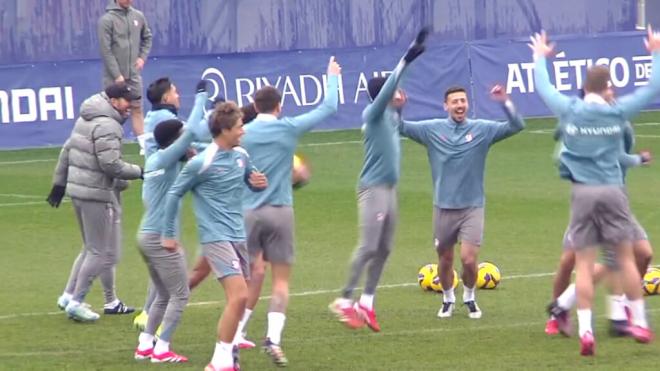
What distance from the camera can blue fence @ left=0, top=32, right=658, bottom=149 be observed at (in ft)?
90.5

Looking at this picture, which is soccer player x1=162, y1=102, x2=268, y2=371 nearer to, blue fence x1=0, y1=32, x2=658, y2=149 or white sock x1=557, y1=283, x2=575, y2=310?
white sock x1=557, y1=283, x2=575, y2=310

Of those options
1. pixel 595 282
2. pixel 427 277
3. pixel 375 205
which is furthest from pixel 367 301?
pixel 427 277

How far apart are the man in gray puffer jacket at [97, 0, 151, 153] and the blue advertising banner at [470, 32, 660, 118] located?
783 cm

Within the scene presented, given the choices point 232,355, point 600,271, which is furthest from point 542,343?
point 232,355

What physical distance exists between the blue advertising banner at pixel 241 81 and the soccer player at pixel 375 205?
1370 cm

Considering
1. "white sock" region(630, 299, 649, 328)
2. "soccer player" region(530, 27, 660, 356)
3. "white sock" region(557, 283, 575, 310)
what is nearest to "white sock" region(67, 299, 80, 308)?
"white sock" region(557, 283, 575, 310)

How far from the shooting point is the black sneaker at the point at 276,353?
42.1ft

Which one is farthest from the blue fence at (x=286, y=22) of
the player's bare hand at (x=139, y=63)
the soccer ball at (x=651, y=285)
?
the soccer ball at (x=651, y=285)

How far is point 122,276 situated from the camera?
1783cm

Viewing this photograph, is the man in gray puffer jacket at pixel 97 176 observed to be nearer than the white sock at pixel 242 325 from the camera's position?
No

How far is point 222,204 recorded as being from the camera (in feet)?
40.8

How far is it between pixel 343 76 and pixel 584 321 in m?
17.1

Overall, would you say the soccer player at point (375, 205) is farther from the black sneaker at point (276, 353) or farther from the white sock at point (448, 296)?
the black sneaker at point (276, 353)

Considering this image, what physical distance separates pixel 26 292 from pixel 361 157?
10.9 meters
